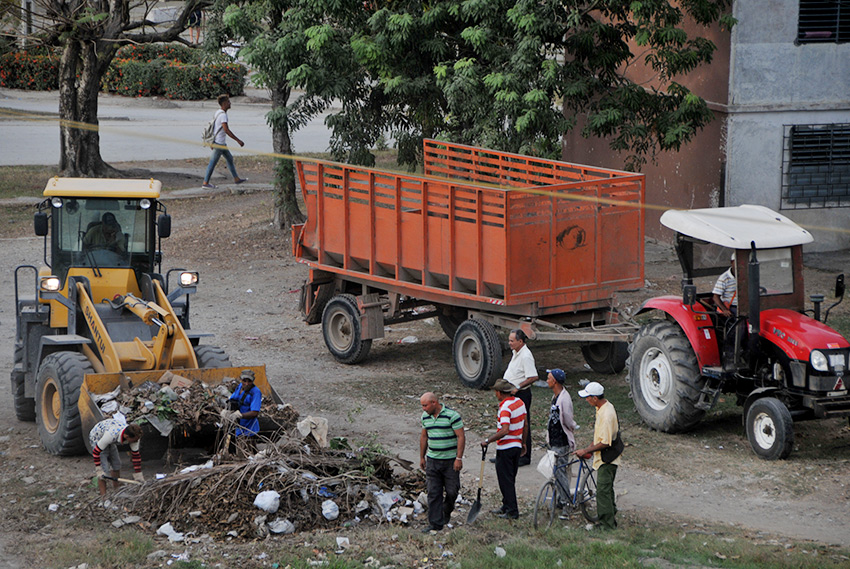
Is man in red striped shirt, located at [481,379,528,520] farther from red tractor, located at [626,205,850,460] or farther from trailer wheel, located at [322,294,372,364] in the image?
trailer wheel, located at [322,294,372,364]

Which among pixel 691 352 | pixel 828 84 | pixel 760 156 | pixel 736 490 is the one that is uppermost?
pixel 828 84

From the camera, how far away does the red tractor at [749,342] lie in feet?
30.8

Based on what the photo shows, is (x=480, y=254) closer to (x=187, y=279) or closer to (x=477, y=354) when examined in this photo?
(x=477, y=354)

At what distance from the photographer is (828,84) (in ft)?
59.2

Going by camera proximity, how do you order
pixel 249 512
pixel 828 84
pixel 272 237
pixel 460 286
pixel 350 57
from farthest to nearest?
1. pixel 272 237
2. pixel 828 84
3. pixel 350 57
4. pixel 460 286
5. pixel 249 512

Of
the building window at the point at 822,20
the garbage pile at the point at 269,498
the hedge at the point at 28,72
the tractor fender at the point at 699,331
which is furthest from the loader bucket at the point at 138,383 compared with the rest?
the hedge at the point at 28,72

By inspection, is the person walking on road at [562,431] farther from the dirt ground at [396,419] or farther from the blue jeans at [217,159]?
the blue jeans at [217,159]

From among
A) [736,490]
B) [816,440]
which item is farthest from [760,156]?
[736,490]

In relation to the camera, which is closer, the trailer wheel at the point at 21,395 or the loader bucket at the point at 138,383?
the loader bucket at the point at 138,383

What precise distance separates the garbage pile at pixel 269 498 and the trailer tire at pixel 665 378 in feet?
9.66

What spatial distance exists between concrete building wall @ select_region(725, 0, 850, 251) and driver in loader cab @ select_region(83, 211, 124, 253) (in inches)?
433

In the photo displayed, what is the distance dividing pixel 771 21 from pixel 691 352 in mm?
9380

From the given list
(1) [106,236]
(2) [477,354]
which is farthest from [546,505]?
(1) [106,236]

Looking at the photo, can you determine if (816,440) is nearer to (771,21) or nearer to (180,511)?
(180,511)
